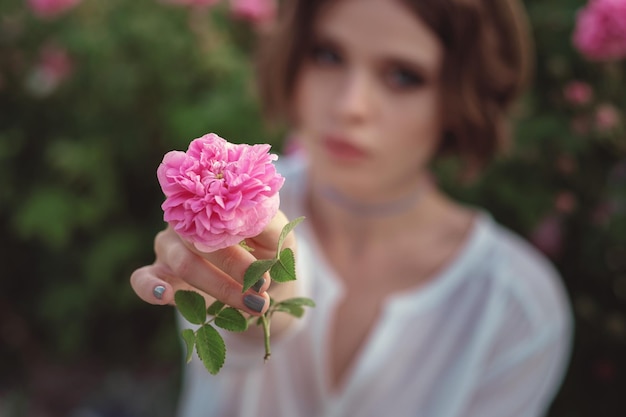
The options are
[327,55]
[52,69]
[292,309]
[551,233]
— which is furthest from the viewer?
[52,69]

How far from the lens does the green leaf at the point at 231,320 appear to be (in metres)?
0.76

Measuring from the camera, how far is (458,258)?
185 centimetres

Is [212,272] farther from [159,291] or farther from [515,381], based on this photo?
[515,381]

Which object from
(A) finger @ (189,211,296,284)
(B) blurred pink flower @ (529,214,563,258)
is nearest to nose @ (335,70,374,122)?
(A) finger @ (189,211,296,284)

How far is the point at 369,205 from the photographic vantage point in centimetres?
181

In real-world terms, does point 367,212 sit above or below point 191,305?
below

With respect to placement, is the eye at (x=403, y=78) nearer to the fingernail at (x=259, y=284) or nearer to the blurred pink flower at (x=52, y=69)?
the fingernail at (x=259, y=284)

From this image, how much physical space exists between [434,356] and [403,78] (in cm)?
71

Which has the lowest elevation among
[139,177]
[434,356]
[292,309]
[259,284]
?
[139,177]

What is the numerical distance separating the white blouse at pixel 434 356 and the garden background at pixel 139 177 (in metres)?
0.37

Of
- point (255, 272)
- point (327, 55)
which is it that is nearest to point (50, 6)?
point (327, 55)

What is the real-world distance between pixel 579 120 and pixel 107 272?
5.49 feet

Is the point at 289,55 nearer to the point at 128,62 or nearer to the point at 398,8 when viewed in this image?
the point at 398,8

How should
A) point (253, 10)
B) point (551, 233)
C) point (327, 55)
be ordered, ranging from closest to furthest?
point (327, 55) → point (551, 233) → point (253, 10)
